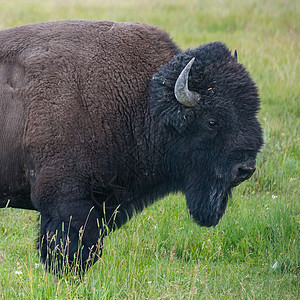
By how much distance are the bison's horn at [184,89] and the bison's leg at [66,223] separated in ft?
3.00

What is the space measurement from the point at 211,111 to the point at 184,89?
0.28 metres

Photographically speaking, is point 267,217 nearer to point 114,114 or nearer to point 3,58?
point 114,114

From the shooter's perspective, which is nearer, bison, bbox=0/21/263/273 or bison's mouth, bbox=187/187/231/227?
bison, bbox=0/21/263/273

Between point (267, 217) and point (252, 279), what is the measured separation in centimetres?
94

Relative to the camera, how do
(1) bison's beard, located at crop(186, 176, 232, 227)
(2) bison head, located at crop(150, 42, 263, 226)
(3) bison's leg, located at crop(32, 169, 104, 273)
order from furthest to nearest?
(1) bison's beard, located at crop(186, 176, 232, 227) → (2) bison head, located at crop(150, 42, 263, 226) → (3) bison's leg, located at crop(32, 169, 104, 273)

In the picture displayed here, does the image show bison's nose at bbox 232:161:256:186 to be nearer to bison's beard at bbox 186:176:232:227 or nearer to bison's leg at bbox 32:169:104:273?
bison's beard at bbox 186:176:232:227

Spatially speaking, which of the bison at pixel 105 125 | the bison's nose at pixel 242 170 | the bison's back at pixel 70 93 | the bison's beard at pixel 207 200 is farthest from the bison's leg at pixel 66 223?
the bison's nose at pixel 242 170

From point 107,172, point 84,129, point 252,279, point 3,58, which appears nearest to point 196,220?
point 252,279

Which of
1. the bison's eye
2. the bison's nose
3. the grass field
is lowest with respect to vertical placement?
the grass field

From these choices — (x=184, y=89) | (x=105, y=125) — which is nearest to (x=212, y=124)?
(x=184, y=89)

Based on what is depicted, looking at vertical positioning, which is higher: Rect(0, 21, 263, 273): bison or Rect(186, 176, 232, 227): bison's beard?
Rect(0, 21, 263, 273): bison

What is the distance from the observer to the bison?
11.8ft

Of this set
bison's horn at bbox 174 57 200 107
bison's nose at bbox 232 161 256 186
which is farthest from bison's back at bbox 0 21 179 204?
bison's nose at bbox 232 161 256 186

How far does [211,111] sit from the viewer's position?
379 cm
